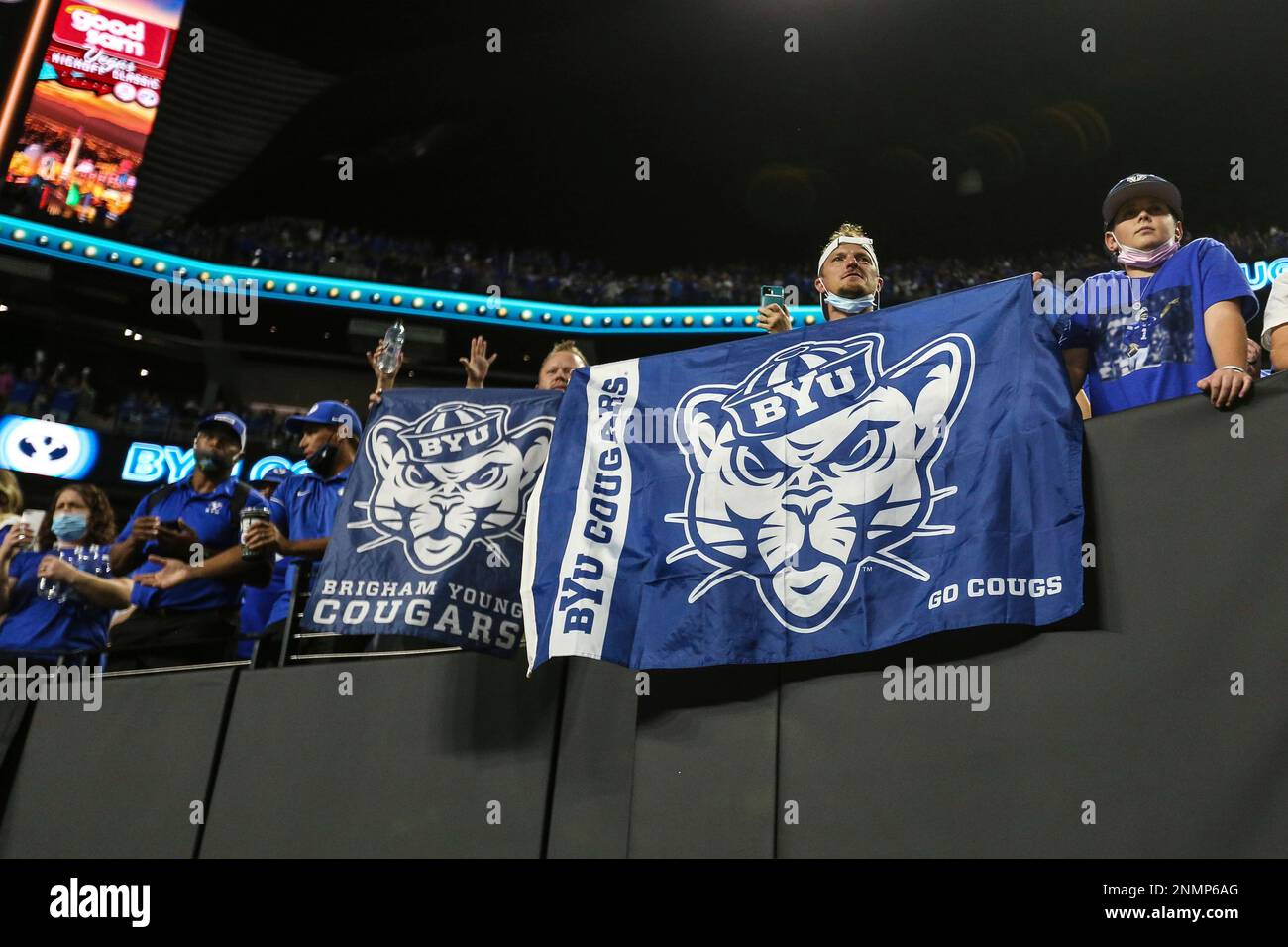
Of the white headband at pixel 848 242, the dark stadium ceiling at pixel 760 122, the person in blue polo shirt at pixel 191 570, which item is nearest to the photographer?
the white headband at pixel 848 242

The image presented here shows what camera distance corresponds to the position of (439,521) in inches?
171

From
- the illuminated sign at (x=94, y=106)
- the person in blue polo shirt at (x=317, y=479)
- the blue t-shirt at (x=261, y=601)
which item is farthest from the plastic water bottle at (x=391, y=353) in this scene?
the illuminated sign at (x=94, y=106)

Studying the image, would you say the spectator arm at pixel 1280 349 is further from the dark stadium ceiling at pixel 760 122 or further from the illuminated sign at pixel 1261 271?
the dark stadium ceiling at pixel 760 122

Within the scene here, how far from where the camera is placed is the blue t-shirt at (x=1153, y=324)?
11.2 feet

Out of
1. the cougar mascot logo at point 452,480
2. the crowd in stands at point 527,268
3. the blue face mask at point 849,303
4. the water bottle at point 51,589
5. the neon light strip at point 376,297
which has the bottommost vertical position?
the water bottle at point 51,589

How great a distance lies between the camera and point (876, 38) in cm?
1745

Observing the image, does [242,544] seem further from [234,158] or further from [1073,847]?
[234,158]

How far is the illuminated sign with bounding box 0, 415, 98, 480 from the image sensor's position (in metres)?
19.5

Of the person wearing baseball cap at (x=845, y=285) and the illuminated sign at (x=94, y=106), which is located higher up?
the illuminated sign at (x=94, y=106)

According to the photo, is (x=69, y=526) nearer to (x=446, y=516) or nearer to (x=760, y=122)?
(x=446, y=516)

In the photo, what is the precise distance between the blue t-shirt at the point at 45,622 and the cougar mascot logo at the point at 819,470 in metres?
3.30

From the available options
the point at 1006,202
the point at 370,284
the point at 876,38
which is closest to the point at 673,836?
the point at 876,38

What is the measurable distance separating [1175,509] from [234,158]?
23.3 metres

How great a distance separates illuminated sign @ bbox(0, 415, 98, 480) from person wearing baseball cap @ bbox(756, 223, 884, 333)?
60.7 ft
